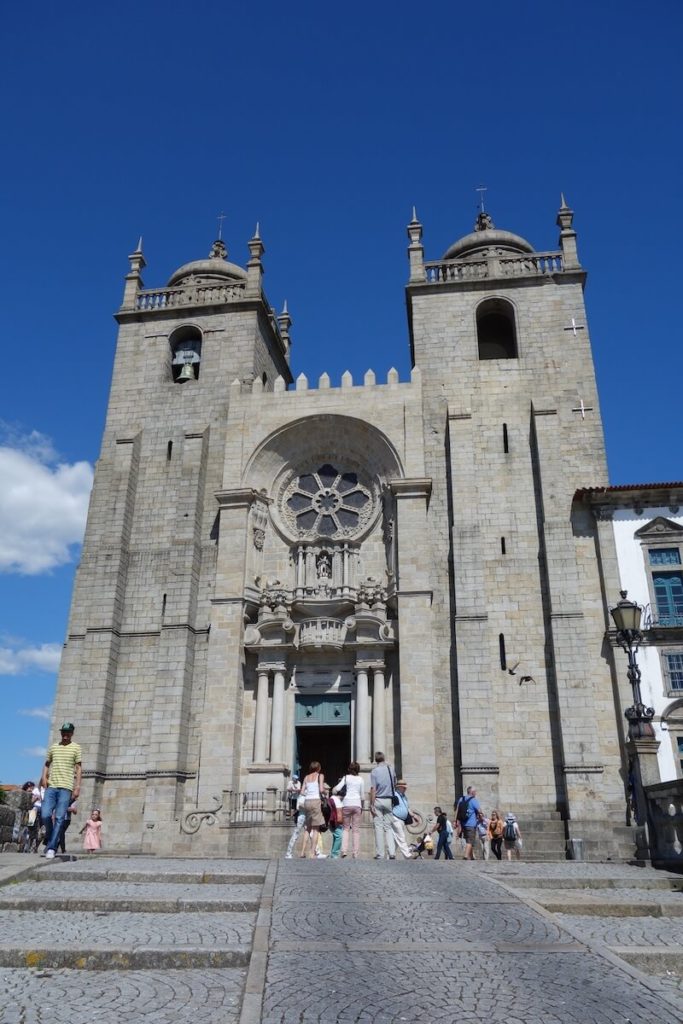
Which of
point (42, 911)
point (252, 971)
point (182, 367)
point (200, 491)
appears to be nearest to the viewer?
point (252, 971)

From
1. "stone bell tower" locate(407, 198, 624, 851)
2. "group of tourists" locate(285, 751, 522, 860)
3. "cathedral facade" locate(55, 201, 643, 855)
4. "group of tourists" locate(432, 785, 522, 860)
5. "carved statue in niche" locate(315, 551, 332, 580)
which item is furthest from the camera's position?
"carved statue in niche" locate(315, 551, 332, 580)

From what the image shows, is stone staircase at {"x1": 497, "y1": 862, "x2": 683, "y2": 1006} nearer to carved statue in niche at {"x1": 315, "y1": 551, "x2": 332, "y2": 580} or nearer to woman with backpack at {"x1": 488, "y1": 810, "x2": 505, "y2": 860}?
woman with backpack at {"x1": 488, "y1": 810, "x2": 505, "y2": 860}

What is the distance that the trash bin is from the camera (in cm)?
1816

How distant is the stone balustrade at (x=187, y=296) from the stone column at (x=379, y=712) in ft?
48.2

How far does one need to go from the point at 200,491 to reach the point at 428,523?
7215mm

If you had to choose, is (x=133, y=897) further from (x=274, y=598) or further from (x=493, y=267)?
(x=493, y=267)

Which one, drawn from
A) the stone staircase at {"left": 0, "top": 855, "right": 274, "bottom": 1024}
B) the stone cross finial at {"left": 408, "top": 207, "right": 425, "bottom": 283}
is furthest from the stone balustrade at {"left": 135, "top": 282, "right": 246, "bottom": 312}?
the stone staircase at {"left": 0, "top": 855, "right": 274, "bottom": 1024}

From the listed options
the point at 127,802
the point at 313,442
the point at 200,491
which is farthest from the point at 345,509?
the point at 127,802

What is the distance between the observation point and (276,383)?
25.9 m

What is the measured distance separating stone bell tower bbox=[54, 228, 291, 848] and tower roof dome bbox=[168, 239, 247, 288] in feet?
0.29

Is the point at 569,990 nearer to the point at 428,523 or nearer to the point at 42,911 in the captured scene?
the point at 42,911

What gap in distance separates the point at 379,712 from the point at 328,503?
6932 mm

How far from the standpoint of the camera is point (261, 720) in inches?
858

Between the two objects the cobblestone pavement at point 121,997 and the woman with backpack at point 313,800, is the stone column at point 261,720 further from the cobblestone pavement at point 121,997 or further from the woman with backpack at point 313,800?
the cobblestone pavement at point 121,997
